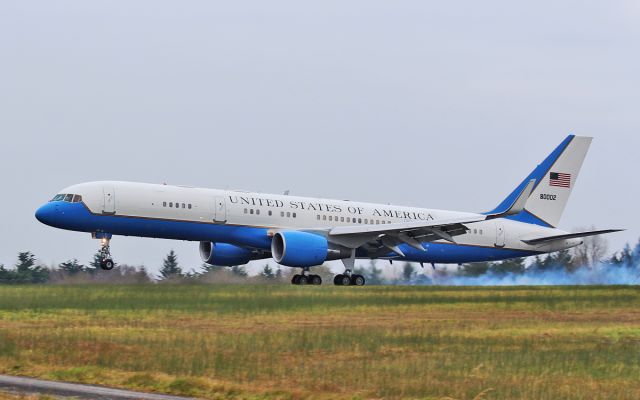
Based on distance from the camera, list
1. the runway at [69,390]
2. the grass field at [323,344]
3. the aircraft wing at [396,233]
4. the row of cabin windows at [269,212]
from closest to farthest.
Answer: the runway at [69,390], the grass field at [323,344], the aircraft wing at [396,233], the row of cabin windows at [269,212]

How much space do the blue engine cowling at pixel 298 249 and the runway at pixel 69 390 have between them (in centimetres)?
2923

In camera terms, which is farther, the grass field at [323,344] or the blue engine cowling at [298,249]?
the blue engine cowling at [298,249]

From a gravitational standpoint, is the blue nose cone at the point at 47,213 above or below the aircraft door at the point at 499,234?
above

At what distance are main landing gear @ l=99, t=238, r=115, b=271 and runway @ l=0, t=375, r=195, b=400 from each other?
2930 cm

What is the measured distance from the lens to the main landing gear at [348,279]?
50594mm

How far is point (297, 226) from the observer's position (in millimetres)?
50594

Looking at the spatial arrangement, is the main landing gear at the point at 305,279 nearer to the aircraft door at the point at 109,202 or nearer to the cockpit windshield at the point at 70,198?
the aircraft door at the point at 109,202

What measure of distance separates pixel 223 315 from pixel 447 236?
20948mm

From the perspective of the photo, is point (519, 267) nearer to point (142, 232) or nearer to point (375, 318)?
point (142, 232)

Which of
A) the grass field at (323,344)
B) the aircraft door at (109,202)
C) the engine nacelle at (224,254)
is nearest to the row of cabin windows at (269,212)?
the engine nacelle at (224,254)

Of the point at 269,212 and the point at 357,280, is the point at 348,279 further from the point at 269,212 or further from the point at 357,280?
the point at 269,212

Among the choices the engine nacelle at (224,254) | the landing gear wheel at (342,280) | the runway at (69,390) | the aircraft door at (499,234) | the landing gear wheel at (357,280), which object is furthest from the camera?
the aircraft door at (499,234)

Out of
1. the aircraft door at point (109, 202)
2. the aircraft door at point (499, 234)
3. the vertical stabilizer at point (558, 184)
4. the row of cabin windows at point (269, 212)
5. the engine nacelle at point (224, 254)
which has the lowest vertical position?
the engine nacelle at point (224, 254)

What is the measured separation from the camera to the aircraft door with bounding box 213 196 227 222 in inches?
1893
